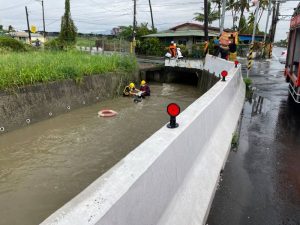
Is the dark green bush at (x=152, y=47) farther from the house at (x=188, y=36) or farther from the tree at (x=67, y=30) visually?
the tree at (x=67, y=30)

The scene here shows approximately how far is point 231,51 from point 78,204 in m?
17.8

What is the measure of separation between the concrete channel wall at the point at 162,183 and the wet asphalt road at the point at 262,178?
1.05 ft

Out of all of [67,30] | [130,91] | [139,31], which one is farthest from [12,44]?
[139,31]

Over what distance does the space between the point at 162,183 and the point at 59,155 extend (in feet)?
16.8

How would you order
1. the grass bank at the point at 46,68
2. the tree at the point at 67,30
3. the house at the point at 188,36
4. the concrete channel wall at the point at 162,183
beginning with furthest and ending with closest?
1. the house at the point at 188,36
2. the tree at the point at 67,30
3. the grass bank at the point at 46,68
4. the concrete channel wall at the point at 162,183

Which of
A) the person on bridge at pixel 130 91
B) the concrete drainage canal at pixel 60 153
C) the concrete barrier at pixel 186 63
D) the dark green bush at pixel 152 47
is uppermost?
the dark green bush at pixel 152 47

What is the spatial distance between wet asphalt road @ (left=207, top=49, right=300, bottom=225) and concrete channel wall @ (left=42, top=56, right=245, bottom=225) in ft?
1.05

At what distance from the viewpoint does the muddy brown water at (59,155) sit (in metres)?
5.19

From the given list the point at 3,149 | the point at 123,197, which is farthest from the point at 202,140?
the point at 3,149

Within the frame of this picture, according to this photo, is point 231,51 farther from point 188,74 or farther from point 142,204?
point 142,204

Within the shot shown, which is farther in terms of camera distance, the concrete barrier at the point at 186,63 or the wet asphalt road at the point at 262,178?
the concrete barrier at the point at 186,63

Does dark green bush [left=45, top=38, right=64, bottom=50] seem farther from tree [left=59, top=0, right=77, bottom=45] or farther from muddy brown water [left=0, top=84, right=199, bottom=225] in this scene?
muddy brown water [left=0, top=84, right=199, bottom=225]

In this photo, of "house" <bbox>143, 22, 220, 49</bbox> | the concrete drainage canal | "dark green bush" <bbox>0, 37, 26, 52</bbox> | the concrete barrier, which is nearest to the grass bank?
the concrete drainage canal

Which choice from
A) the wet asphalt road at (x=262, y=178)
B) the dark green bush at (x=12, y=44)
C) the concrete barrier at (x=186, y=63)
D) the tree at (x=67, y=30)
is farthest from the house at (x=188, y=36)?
the wet asphalt road at (x=262, y=178)
